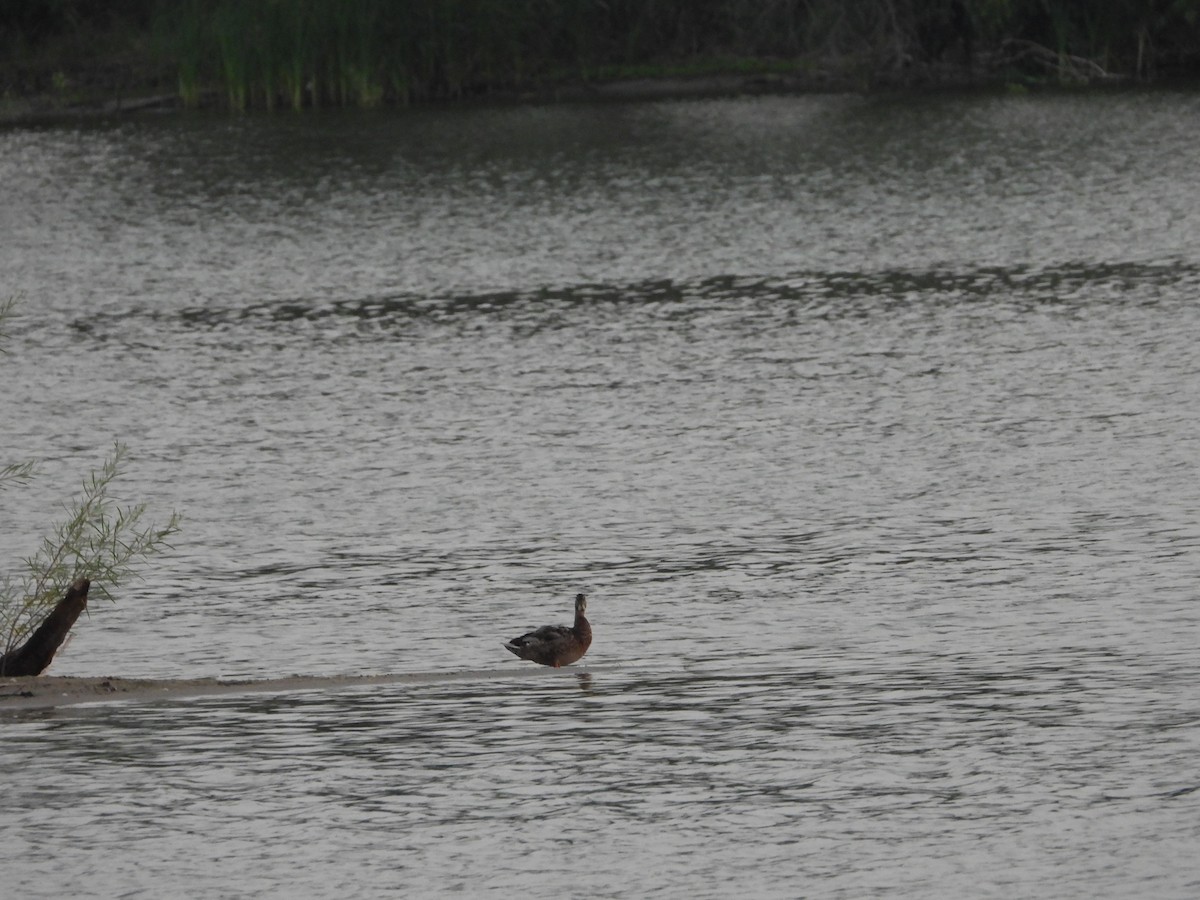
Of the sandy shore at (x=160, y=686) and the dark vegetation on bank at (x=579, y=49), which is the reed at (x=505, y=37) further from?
the sandy shore at (x=160, y=686)

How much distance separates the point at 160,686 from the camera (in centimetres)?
966

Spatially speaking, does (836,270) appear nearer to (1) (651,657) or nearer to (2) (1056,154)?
(2) (1056,154)

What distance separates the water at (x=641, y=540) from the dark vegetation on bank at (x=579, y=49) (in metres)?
15.6

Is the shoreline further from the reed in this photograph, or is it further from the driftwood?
the driftwood

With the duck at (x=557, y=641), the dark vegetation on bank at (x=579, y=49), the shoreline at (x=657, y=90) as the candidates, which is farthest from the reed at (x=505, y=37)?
the duck at (x=557, y=641)

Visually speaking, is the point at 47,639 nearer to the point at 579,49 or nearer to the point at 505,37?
the point at 505,37

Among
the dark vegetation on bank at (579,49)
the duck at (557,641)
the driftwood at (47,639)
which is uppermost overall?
the dark vegetation on bank at (579,49)

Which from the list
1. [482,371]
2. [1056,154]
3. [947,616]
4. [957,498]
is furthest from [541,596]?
[1056,154]

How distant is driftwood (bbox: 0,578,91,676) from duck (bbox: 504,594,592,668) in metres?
1.89

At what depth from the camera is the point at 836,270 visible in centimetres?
2447

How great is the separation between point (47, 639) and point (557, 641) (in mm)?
2253

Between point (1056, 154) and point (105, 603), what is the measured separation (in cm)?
2507

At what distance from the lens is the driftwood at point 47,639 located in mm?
9336

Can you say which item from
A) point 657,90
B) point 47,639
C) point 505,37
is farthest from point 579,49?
point 47,639
